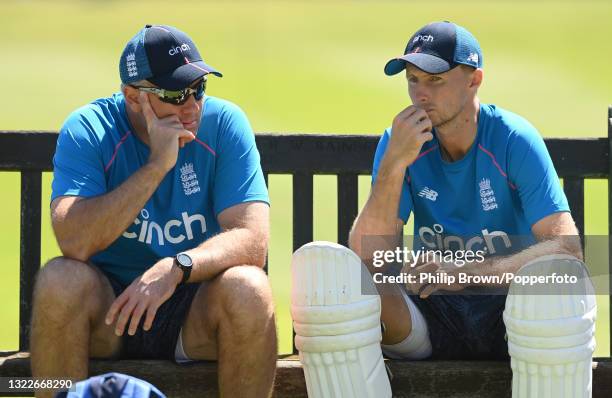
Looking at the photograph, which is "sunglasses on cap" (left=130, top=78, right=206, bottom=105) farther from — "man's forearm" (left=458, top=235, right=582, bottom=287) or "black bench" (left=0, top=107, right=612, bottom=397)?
→ "man's forearm" (left=458, top=235, right=582, bottom=287)

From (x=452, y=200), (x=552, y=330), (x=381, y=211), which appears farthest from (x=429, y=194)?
(x=552, y=330)

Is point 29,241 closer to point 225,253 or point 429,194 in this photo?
point 225,253

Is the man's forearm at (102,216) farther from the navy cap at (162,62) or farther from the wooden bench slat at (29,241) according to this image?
the wooden bench slat at (29,241)

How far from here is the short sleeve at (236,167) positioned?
3.46m

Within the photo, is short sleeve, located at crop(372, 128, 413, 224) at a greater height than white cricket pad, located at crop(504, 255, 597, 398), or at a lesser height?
greater

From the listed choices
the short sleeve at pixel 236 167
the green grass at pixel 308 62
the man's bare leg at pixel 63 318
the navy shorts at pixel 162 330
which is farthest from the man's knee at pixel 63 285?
the green grass at pixel 308 62

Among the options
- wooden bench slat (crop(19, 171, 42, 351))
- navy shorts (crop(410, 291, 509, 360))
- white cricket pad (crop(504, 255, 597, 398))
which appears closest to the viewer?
white cricket pad (crop(504, 255, 597, 398))

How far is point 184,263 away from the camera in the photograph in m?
3.27

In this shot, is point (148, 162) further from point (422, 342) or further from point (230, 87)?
point (230, 87)

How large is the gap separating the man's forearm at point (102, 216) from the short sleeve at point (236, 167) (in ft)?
0.67

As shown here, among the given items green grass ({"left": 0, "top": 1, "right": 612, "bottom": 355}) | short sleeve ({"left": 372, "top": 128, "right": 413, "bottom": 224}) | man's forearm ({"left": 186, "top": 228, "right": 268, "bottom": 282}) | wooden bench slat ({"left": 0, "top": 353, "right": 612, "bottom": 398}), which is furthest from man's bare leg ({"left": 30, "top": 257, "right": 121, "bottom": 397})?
green grass ({"left": 0, "top": 1, "right": 612, "bottom": 355})

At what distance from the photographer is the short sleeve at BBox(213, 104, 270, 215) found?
136 inches

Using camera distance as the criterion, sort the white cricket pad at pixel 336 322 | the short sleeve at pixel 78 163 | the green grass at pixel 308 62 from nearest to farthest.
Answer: the white cricket pad at pixel 336 322
the short sleeve at pixel 78 163
the green grass at pixel 308 62

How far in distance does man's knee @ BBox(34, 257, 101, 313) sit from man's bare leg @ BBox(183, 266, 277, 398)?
325 mm
